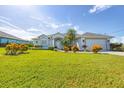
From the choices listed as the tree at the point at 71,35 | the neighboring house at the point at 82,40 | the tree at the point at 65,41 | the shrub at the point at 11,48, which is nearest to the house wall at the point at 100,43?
the neighboring house at the point at 82,40

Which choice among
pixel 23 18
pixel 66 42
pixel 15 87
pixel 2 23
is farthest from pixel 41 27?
pixel 66 42

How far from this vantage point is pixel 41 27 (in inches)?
365

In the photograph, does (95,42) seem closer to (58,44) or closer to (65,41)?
(65,41)

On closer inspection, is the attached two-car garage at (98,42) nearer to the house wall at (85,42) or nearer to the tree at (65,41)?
the house wall at (85,42)

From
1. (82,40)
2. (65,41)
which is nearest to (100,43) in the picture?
(82,40)

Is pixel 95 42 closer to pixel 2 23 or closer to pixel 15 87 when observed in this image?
pixel 2 23

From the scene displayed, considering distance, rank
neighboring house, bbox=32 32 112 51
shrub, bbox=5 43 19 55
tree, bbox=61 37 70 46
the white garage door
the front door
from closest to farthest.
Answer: shrub, bbox=5 43 19 55 < tree, bbox=61 37 70 46 < the white garage door < neighboring house, bbox=32 32 112 51 < the front door

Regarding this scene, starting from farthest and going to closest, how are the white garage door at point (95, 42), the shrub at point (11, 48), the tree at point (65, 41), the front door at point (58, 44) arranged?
the front door at point (58, 44)
the white garage door at point (95, 42)
the tree at point (65, 41)
the shrub at point (11, 48)

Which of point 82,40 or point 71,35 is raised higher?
point 71,35

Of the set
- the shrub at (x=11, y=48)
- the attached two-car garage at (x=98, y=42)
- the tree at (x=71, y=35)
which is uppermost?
the tree at (x=71, y=35)

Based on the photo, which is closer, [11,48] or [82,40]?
[11,48]

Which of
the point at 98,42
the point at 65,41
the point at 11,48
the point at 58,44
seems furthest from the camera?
the point at 58,44

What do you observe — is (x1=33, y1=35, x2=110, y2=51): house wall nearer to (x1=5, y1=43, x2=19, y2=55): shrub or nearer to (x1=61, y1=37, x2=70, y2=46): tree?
(x1=61, y1=37, x2=70, y2=46): tree

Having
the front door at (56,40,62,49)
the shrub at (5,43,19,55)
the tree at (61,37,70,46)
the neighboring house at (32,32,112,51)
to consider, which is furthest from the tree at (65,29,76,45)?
the shrub at (5,43,19,55)
